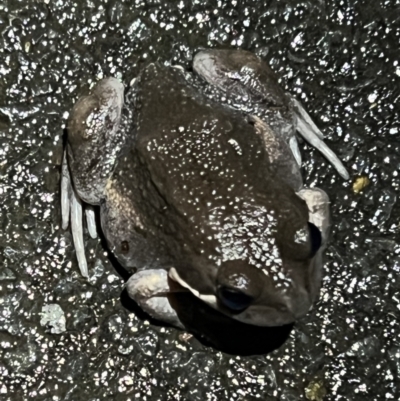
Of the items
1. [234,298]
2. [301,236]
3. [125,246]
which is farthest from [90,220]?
[301,236]

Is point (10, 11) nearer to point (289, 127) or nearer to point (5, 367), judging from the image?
point (289, 127)

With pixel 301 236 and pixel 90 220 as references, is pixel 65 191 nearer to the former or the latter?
pixel 90 220

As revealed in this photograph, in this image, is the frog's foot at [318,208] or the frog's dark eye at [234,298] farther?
the frog's foot at [318,208]

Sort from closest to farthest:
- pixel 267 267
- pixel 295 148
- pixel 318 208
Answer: pixel 267 267
pixel 318 208
pixel 295 148

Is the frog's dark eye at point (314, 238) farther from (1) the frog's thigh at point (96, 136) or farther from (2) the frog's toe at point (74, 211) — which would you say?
(2) the frog's toe at point (74, 211)

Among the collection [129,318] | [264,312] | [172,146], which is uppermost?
[172,146]

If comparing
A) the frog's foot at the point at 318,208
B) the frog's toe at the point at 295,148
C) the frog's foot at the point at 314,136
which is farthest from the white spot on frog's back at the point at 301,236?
the frog's foot at the point at 314,136

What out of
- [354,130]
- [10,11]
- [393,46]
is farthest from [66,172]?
[393,46]
